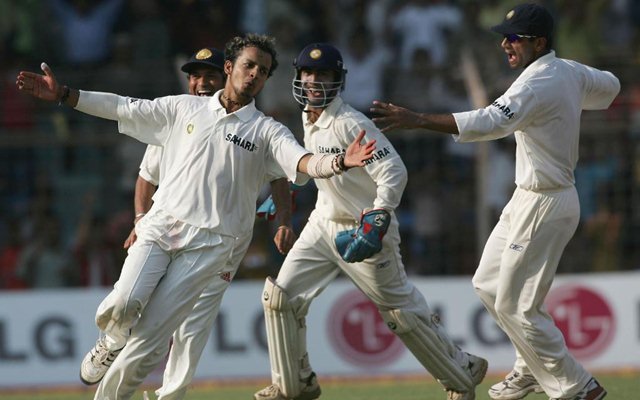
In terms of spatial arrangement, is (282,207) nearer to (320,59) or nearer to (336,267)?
(336,267)

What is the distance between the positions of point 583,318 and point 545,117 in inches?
220

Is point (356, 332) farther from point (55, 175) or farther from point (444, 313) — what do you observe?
point (55, 175)

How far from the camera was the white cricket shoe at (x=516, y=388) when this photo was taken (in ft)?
30.0

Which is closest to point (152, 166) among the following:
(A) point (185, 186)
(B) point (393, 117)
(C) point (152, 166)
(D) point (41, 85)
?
(C) point (152, 166)

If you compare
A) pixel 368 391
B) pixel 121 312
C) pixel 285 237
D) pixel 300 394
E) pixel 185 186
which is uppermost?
pixel 185 186

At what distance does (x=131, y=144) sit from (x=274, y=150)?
645cm

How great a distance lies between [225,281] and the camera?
8992 millimetres

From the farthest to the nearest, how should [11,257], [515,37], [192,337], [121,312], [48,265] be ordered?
[11,257] → [48,265] → [192,337] → [515,37] → [121,312]

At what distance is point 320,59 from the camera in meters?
9.07

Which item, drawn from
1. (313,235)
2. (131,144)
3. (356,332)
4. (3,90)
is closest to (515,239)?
(313,235)

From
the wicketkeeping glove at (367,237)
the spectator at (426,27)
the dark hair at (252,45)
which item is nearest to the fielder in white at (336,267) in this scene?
the wicketkeeping glove at (367,237)

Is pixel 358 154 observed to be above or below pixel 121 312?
above

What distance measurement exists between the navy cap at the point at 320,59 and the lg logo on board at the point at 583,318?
205 inches

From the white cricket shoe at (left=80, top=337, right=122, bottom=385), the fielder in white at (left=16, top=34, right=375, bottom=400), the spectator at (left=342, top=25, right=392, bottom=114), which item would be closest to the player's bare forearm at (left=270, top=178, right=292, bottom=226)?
the fielder in white at (left=16, top=34, right=375, bottom=400)
